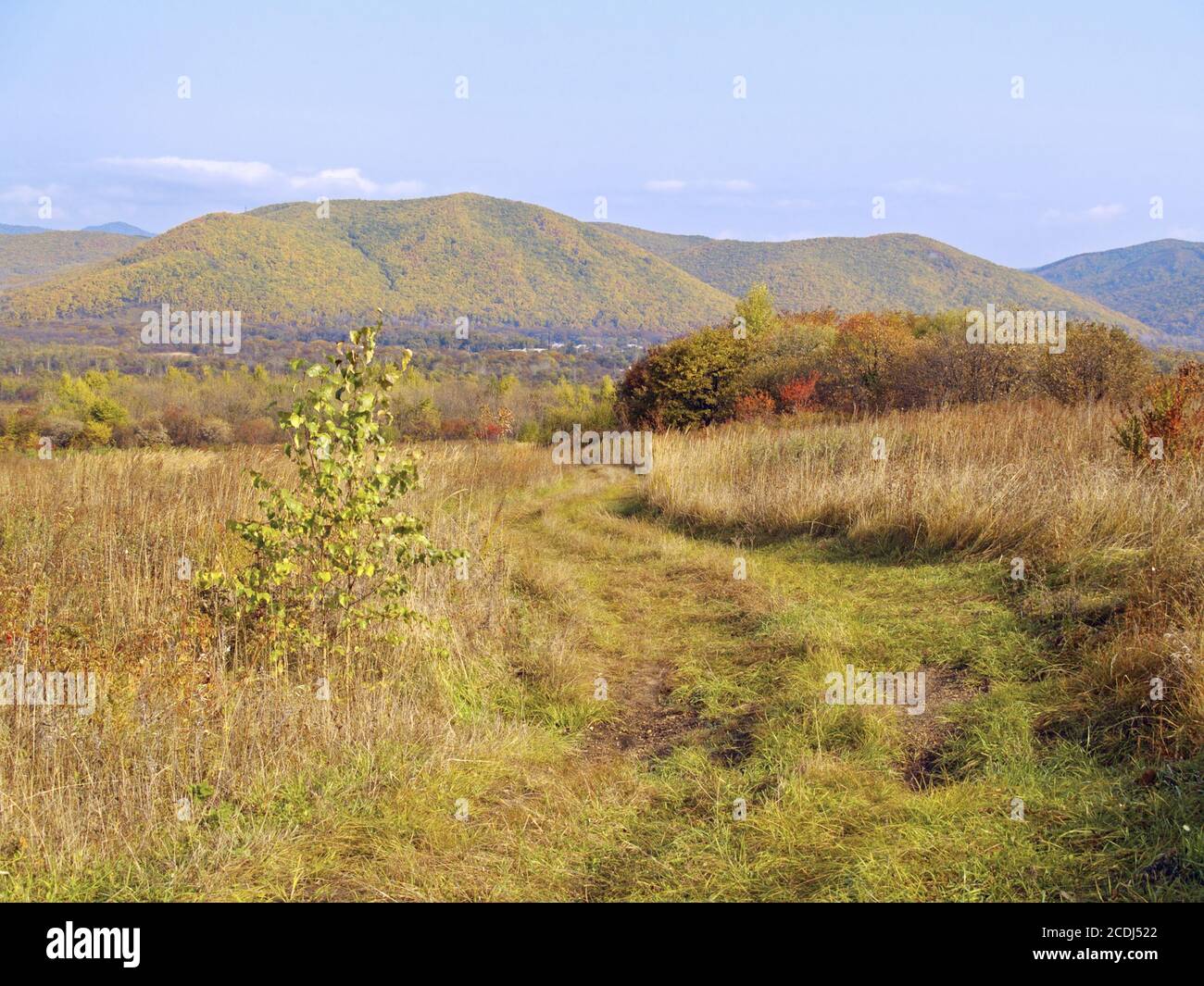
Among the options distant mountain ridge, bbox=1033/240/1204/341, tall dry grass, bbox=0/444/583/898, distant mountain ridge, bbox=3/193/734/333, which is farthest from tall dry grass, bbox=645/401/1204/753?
distant mountain ridge, bbox=1033/240/1204/341

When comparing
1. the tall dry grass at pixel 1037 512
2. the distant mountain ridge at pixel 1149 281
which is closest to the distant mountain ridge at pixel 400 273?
the distant mountain ridge at pixel 1149 281

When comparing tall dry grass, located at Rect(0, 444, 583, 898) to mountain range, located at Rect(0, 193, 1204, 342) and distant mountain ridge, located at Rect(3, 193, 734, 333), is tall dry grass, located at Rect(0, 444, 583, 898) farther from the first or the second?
distant mountain ridge, located at Rect(3, 193, 734, 333)

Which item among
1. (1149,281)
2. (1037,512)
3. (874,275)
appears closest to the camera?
(1037,512)

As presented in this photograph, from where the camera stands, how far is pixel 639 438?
43.4 ft

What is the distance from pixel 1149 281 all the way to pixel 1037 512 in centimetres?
13001

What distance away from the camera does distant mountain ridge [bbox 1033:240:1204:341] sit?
8756 centimetres

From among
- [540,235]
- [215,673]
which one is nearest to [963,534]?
[215,673]

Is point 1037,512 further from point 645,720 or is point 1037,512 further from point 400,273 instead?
point 400,273

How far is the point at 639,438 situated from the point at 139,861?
10.8 metres

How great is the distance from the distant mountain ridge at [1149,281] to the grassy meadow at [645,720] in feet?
291

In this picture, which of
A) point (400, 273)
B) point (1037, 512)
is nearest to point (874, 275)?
point (400, 273)

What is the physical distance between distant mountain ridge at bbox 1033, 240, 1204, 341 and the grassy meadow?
8867 cm

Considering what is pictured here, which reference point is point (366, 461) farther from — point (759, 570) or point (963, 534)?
point (963, 534)

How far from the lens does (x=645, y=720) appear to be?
435 cm
